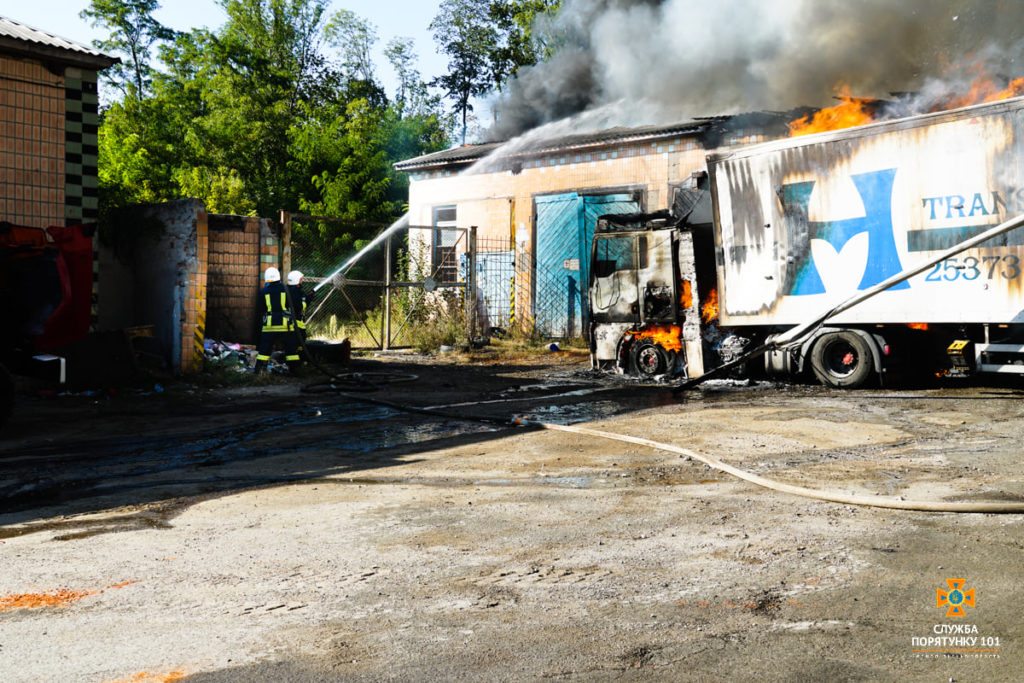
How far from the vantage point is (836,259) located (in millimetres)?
10719

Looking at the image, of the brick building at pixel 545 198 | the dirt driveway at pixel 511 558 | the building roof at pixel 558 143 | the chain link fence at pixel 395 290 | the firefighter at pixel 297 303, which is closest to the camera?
the dirt driveway at pixel 511 558

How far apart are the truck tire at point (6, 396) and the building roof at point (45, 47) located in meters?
5.67

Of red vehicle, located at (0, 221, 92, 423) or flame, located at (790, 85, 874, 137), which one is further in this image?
flame, located at (790, 85, 874, 137)

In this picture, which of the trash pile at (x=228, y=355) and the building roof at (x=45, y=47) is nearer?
the building roof at (x=45, y=47)

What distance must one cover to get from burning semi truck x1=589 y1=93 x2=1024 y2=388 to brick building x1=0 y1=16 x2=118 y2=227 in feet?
24.9

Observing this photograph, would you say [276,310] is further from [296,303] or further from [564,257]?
[564,257]

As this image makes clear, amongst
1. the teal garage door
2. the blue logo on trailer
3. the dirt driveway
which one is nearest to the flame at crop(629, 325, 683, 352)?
the blue logo on trailer

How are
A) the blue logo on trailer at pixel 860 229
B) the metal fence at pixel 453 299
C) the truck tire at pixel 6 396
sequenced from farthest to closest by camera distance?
1. the metal fence at pixel 453 299
2. the blue logo on trailer at pixel 860 229
3. the truck tire at pixel 6 396

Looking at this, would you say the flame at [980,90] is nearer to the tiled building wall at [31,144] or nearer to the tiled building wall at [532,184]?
the tiled building wall at [532,184]

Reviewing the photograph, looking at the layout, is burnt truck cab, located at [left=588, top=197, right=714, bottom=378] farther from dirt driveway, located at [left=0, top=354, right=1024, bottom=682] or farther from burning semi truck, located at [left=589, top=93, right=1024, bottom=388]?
dirt driveway, located at [left=0, top=354, right=1024, bottom=682]

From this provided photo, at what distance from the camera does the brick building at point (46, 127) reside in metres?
11.4

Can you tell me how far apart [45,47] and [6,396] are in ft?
19.3

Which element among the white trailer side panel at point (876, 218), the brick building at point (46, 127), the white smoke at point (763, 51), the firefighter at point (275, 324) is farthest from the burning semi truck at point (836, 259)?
the brick building at point (46, 127)

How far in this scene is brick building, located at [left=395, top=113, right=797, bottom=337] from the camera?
58.2 feet
